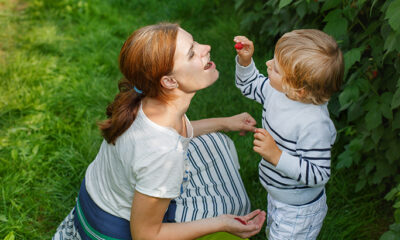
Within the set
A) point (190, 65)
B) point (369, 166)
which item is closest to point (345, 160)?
point (369, 166)

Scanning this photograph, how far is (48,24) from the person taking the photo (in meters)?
4.64

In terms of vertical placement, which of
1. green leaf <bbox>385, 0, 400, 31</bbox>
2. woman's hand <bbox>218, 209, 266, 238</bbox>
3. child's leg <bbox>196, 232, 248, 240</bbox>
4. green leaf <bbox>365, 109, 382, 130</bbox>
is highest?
green leaf <bbox>385, 0, 400, 31</bbox>

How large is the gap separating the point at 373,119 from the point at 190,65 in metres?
1.02

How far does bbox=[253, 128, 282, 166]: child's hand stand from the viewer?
1.79 m

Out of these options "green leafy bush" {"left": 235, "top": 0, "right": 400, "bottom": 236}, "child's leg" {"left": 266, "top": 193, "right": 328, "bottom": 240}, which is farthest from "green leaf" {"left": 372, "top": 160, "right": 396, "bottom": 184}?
"child's leg" {"left": 266, "top": 193, "right": 328, "bottom": 240}

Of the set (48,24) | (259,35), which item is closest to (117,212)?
(259,35)

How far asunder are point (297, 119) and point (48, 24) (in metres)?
3.56

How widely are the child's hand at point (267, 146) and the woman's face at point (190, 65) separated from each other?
0.35 metres

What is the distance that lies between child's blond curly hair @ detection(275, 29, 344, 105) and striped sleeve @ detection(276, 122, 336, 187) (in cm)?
13

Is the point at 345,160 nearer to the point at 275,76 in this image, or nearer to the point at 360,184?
the point at 360,184

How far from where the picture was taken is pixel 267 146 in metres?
1.79

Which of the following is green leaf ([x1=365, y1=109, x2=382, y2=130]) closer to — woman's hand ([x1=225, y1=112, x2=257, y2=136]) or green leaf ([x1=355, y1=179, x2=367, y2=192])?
green leaf ([x1=355, y1=179, x2=367, y2=192])

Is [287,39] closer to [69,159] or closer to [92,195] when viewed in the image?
[92,195]

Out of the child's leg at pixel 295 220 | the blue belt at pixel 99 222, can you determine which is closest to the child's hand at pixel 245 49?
the child's leg at pixel 295 220
